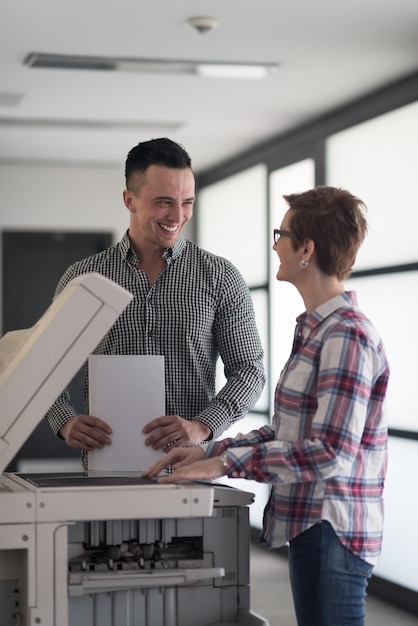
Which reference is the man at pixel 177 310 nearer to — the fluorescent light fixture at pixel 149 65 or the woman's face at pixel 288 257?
the woman's face at pixel 288 257

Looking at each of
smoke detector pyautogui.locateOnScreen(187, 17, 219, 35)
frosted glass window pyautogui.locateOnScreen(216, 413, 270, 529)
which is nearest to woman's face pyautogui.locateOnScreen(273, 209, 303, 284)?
smoke detector pyautogui.locateOnScreen(187, 17, 219, 35)

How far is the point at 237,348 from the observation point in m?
2.50

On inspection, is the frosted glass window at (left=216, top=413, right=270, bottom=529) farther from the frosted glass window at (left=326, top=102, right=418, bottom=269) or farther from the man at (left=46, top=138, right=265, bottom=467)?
the man at (left=46, top=138, right=265, bottom=467)

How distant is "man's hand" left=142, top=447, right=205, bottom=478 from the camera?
6.55ft

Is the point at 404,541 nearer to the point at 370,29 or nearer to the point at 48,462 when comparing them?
the point at 370,29

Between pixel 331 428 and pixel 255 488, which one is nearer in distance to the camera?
pixel 331 428

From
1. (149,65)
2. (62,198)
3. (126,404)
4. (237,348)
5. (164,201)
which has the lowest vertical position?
(126,404)

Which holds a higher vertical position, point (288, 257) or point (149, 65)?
point (149, 65)

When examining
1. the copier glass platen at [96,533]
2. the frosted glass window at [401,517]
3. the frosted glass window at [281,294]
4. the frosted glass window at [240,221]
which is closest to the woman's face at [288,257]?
the copier glass platen at [96,533]

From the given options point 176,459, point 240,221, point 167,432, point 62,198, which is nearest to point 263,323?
point 240,221

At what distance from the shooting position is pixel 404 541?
4.93 m

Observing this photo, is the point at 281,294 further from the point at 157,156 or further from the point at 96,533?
the point at 96,533

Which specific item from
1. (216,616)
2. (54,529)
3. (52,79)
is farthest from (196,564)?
(52,79)

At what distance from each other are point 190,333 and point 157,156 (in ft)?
1.43
